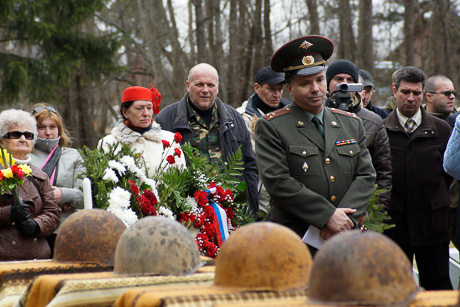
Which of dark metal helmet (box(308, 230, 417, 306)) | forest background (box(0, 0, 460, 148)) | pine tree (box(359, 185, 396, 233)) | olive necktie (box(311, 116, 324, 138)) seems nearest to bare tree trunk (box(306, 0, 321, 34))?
forest background (box(0, 0, 460, 148))

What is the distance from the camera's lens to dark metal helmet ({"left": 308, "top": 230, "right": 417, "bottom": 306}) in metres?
1.89

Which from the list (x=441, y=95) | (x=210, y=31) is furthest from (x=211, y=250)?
(x=210, y=31)

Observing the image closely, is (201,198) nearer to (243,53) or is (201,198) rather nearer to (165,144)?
(165,144)

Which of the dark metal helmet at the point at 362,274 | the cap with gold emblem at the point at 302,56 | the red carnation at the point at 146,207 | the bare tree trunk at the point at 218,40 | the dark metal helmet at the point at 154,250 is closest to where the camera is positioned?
the dark metal helmet at the point at 362,274

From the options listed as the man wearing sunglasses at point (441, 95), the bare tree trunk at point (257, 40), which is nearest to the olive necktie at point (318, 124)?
the man wearing sunglasses at point (441, 95)

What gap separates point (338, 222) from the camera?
13.2 feet

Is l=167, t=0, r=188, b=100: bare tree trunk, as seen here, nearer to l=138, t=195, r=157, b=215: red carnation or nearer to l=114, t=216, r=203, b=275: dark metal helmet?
l=138, t=195, r=157, b=215: red carnation

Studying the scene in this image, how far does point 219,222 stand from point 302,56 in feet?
A: 5.61

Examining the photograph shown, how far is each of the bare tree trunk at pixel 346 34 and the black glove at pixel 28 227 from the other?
14706mm

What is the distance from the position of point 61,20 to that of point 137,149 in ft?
36.9

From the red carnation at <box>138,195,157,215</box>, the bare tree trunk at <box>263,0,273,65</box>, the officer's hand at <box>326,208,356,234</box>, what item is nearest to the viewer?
the officer's hand at <box>326,208,356,234</box>

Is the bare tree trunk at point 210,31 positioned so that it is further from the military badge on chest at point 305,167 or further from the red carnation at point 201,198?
the military badge on chest at point 305,167

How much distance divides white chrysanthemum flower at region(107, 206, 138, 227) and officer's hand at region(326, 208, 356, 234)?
1473 millimetres

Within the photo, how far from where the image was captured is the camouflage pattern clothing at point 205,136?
252 inches
